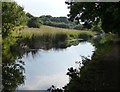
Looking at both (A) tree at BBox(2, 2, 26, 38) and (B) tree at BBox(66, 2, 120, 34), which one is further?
(A) tree at BBox(2, 2, 26, 38)

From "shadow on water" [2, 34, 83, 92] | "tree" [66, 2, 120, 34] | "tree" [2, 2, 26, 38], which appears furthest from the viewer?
"tree" [2, 2, 26, 38]

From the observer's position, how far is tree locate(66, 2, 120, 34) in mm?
13758

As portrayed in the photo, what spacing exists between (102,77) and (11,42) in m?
17.0

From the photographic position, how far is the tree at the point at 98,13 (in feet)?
45.1

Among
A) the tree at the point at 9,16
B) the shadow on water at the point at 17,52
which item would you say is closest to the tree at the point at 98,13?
the shadow on water at the point at 17,52

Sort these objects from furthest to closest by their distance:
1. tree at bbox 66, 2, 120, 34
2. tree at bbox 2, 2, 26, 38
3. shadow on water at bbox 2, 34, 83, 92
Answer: tree at bbox 2, 2, 26, 38 < tree at bbox 66, 2, 120, 34 < shadow on water at bbox 2, 34, 83, 92

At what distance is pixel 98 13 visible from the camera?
612 inches

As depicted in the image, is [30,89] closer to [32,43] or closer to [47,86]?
[47,86]

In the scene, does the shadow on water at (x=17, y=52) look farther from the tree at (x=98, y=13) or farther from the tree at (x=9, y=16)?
the tree at (x=98, y=13)

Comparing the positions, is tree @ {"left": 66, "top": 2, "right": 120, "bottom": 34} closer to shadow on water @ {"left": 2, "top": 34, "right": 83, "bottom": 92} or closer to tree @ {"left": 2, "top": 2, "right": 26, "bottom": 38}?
shadow on water @ {"left": 2, "top": 34, "right": 83, "bottom": 92}

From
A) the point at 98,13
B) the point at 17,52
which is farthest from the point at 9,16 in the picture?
the point at 98,13

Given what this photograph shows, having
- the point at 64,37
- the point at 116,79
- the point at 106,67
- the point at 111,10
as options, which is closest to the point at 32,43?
the point at 64,37

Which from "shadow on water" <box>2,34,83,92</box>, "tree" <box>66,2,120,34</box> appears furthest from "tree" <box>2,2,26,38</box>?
"tree" <box>66,2,120,34</box>

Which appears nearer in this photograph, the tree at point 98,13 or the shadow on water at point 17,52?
the shadow on water at point 17,52
